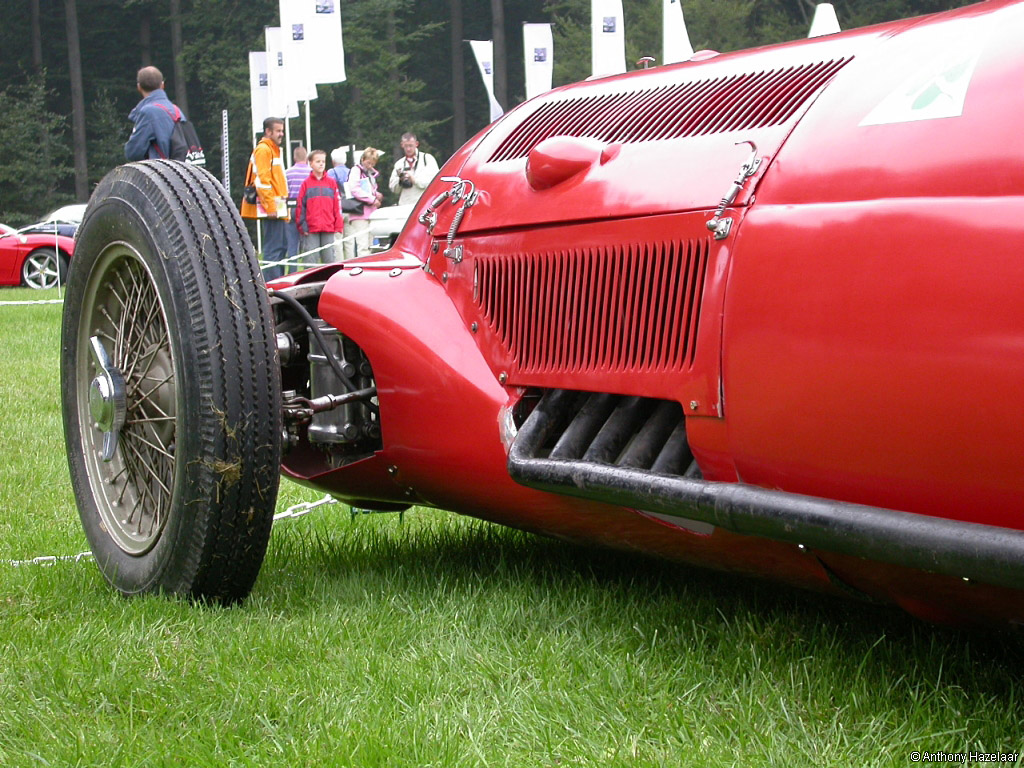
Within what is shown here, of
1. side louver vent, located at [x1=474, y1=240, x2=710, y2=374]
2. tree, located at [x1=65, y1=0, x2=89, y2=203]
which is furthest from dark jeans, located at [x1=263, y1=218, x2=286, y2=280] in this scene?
tree, located at [x1=65, y1=0, x2=89, y2=203]

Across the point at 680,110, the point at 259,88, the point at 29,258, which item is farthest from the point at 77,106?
the point at 680,110

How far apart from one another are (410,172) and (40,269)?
787cm

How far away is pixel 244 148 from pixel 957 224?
153 feet

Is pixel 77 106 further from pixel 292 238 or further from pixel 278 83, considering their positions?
pixel 292 238

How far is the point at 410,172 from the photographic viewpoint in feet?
47.4

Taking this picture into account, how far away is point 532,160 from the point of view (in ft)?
9.24

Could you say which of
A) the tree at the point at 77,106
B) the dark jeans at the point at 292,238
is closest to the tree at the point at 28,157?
the tree at the point at 77,106

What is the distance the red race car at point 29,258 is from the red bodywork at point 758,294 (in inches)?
685

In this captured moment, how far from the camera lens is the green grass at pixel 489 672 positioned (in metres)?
2.12

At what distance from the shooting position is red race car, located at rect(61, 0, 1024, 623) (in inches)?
75.7

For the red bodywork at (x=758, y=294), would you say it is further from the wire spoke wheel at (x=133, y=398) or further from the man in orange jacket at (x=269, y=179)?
the man in orange jacket at (x=269, y=179)

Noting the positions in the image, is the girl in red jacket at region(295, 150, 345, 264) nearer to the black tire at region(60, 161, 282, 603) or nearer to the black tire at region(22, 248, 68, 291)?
the black tire at region(22, 248, 68, 291)

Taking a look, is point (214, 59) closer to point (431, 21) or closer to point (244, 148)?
point (244, 148)

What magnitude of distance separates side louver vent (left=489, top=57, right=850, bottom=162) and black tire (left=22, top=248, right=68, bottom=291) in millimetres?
17443
